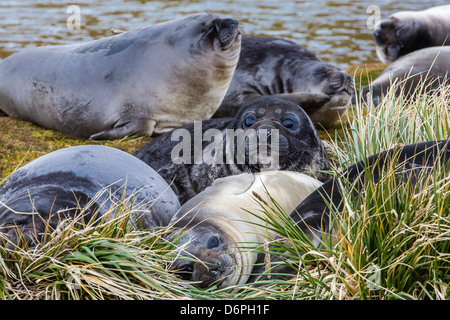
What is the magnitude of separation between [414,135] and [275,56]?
2.66 m

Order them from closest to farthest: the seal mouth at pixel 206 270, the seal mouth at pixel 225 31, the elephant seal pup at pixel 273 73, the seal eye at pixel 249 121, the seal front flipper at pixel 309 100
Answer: the seal mouth at pixel 206 270 < the seal eye at pixel 249 121 < the seal mouth at pixel 225 31 < the seal front flipper at pixel 309 100 < the elephant seal pup at pixel 273 73

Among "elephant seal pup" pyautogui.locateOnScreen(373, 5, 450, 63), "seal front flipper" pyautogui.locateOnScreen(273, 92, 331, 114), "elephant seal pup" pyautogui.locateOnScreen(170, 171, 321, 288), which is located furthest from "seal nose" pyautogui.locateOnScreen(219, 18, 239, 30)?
"elephant seal pup" pyautogui.locateOnScreen(373, 5, 450, 63)

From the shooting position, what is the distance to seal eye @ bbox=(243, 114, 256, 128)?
12.8 ft

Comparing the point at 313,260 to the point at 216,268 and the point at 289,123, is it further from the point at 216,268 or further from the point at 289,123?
the point at 289,123

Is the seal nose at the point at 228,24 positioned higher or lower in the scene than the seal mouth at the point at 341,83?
higher

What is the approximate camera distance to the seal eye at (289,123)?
3885 millimetres

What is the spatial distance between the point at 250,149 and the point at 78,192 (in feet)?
3.64

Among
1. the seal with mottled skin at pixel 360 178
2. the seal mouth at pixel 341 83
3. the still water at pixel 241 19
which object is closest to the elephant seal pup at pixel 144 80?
the seal mouth at pixel 341 83

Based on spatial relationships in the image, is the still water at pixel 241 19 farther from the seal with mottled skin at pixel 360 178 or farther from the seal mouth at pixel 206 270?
the seal mouth at pixel 206 270

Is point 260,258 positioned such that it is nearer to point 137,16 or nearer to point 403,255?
point 403,255

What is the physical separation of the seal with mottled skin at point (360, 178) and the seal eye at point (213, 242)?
20 centimetres

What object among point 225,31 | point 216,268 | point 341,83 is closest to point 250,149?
point 216,268

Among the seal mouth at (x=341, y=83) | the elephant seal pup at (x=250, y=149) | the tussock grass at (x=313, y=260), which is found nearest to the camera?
the tussock grass at (x=313, y=260)
